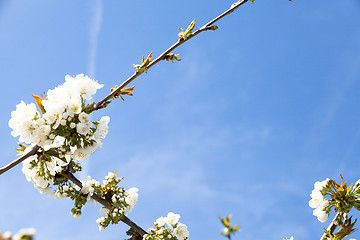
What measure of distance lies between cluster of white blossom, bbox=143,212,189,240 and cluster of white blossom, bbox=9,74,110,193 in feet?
4.62

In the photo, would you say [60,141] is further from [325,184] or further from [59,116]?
[325,184]

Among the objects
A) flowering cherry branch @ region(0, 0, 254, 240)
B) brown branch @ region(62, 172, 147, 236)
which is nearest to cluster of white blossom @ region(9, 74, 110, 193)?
flowering cherry branch @ region(0, 0, 254, 240)

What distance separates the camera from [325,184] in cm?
354

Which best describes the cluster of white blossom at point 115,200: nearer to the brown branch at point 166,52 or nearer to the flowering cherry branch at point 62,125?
the flowering cherry branch at point 62,125

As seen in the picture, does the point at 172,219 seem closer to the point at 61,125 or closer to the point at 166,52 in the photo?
the point at 61,125

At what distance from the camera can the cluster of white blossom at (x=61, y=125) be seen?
2.97m

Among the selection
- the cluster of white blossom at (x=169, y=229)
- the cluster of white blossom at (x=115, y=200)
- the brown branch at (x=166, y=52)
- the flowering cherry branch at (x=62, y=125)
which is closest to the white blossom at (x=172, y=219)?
the cluster of white blossom at (x=169, y=229)

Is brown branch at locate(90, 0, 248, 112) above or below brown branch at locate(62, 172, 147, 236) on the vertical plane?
above

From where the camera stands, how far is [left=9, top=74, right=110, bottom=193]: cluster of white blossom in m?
2.97

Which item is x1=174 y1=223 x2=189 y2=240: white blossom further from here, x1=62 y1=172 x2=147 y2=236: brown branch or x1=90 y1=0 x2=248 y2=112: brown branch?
x1=90 y1=0 x2=248 y2=112: brown branch

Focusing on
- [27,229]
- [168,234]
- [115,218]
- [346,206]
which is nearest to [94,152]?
[115,218]

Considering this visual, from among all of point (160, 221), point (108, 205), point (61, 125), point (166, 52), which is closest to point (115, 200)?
point (108, 205)

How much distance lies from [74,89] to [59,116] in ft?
1.01

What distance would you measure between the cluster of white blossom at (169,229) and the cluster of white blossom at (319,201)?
1509mm
